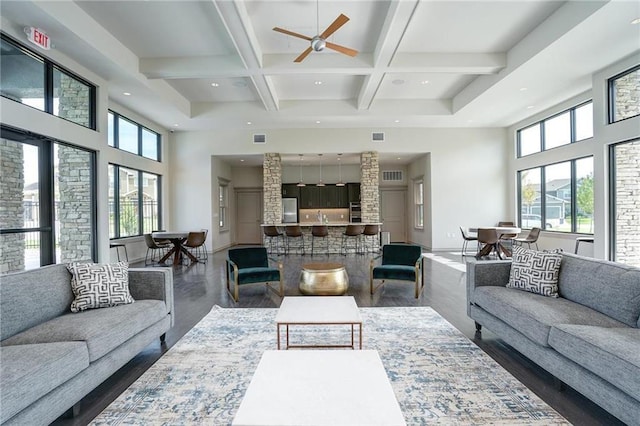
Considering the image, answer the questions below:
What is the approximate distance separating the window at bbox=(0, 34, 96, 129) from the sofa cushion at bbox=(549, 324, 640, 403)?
6393mm

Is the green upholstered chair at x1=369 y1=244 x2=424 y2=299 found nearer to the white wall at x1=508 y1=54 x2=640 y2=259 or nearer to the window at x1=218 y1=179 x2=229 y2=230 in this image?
the white wall at x1=508 y1=54 x2=640 y2=259

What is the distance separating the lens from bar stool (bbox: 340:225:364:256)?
8742mm

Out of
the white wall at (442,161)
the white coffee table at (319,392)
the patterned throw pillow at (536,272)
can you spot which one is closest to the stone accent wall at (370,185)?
the white wall at (442,161)

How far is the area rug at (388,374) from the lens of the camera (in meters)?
1.94

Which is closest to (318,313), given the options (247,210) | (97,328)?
(97,328)

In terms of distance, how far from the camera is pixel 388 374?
7.89 feet

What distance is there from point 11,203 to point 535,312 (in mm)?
6128

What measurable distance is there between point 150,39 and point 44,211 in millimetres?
3150

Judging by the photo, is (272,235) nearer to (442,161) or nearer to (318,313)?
(442,161)

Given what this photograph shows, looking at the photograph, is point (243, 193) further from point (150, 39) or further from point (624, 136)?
point (624, 136)

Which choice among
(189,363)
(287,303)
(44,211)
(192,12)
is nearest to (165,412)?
(189,363)

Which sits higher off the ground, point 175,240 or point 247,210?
point 247,210

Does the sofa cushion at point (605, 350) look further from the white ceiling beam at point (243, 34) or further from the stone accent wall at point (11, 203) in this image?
the stone accent wall at point (11, 203)

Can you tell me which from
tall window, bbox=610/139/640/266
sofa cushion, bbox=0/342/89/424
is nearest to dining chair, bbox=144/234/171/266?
sofa cushion, bbox=0/342/89/424
